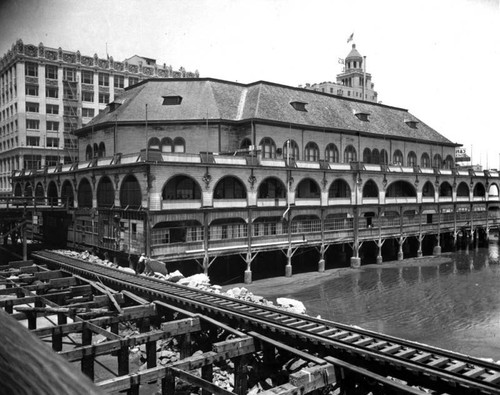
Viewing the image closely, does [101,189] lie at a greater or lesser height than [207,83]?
lesser

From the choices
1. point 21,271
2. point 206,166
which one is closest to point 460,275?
point 206,166

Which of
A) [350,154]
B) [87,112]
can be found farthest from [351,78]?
[87,112]

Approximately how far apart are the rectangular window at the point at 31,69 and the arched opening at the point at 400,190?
51.6 meters

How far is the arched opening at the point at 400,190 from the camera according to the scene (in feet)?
186

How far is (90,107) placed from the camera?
235ft

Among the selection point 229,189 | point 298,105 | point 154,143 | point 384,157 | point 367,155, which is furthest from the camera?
point 384,157

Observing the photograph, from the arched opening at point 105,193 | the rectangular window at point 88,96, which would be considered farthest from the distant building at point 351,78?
the arched opening at point 105,193

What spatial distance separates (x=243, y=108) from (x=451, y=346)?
32.4m

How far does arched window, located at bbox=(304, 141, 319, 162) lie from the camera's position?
49925mm

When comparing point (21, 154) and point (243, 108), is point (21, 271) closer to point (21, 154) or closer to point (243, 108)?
point (243, 108)

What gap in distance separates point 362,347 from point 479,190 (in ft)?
213

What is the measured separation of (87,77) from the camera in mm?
71312

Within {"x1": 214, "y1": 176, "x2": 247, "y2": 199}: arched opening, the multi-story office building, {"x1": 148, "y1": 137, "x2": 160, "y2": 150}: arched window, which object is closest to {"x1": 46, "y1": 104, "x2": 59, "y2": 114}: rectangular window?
the multi-story office building

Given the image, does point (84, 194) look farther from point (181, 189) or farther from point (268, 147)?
point (268, 147)
